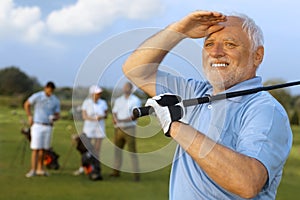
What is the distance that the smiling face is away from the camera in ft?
6.32

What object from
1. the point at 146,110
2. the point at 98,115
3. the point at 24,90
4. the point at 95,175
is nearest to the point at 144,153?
the point at 146,110

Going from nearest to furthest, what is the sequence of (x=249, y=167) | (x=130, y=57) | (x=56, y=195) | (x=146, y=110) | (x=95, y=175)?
1. (x=249, y=167)
2. (x=146, y=110)
3. (x=130, y=57)
4. (x=56, y=195)
5. (x=95, y=175)

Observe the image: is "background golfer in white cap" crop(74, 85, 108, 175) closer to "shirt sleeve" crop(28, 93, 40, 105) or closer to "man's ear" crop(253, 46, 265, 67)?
"man's ear" crop(253, 46, 265, 67)

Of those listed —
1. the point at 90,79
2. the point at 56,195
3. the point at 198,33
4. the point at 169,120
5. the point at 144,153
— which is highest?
the point at 198,33

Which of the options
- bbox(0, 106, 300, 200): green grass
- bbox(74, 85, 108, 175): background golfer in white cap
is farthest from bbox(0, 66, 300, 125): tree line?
bbox(74, 85, 108, 175): background golfer in white cap

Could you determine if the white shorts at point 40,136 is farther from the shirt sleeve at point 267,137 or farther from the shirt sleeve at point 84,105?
the shirt sleeve at point 267,137

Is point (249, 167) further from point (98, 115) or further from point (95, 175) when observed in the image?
point (95, 175)

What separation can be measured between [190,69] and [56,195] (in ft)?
16.6

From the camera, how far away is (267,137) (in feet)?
5.58

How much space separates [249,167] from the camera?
5.32 ft

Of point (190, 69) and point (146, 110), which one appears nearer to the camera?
point (146, 110)

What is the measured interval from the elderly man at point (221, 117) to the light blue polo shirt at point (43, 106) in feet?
19.6

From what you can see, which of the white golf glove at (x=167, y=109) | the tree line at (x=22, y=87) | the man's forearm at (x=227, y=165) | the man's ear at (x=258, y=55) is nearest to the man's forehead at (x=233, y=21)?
the man's ear at (x=258, y=55)

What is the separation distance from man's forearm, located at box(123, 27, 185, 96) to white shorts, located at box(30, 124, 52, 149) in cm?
A: 593
